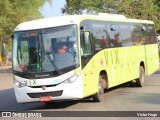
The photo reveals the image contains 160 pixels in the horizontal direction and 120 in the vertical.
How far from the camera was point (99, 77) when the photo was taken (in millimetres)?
15469

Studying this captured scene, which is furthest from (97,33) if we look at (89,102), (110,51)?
(89,102)

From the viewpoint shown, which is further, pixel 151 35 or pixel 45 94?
pixel 151 35

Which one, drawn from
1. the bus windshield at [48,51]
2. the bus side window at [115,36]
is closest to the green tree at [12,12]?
the bus side window at [115,36]

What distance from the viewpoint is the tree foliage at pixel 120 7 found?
4841 cm

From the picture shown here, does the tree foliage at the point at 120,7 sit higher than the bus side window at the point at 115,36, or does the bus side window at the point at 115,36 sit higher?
the tree foliage at the point at 120,7

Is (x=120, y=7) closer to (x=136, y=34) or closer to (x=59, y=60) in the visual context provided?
(x=136, y=34)

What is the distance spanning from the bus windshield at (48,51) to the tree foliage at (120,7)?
34.4 metres

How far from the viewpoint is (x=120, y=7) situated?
158 feet

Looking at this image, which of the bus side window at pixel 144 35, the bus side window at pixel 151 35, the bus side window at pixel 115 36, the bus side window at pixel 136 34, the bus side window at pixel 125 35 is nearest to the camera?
the bus side window at pixel 115 36

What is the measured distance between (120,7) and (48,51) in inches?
1380

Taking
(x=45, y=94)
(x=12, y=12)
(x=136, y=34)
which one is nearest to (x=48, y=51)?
(x=45, y=94)

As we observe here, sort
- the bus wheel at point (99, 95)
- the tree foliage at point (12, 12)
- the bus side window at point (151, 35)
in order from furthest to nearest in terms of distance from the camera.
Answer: the tree foliage at point (12, 12) < the bus side window at point (151, 35) < the bus wheel at point (99, 95)

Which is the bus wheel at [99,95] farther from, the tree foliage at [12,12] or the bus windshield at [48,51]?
the tree foliage at [12,12]

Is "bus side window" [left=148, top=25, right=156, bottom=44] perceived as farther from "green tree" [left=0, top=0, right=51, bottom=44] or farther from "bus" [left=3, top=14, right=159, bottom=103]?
"green tree" [left=0, top=0, right=51, bottom=44]
